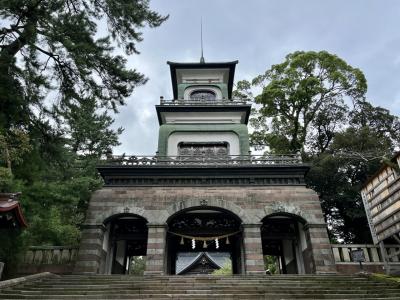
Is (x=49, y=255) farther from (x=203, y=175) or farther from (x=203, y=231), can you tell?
(x=203, y=175)

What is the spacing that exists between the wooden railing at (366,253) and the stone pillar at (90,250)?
1068 cm

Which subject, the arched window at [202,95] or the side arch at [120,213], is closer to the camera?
the side arch at [120,213]

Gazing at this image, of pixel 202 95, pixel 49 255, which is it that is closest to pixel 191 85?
pixel 202 95

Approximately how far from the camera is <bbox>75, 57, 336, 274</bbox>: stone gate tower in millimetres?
13367

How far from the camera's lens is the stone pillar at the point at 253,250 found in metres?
12.6

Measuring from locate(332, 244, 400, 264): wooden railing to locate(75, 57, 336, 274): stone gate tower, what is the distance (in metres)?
0.87

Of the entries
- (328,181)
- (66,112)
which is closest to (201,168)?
(66,112)

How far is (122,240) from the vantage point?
1606cm

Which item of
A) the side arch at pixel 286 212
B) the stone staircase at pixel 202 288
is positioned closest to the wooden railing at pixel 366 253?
the side arch at pixel 286 212

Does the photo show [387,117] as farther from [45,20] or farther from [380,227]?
[45,20]

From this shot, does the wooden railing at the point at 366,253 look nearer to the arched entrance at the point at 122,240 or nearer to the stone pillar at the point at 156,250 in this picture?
the stone pillar at the point at 156,250

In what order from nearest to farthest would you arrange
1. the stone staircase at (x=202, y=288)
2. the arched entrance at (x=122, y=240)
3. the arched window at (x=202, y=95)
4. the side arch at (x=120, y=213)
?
the stone staircase at (x=202, y=288)
the side arch at (x=120, y=213)
the arched entrance at (x=122, y=240)
the arched window at (x=202, y=95)

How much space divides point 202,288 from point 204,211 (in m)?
7.00

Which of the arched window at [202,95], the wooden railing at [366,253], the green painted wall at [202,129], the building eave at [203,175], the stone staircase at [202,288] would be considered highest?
the arched window at [202,95]
